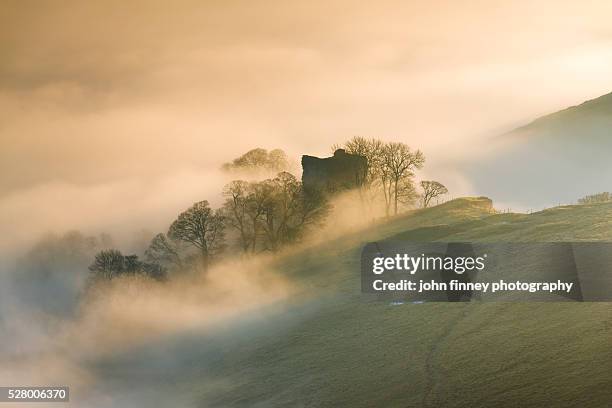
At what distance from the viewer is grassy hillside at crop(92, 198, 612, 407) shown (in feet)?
150

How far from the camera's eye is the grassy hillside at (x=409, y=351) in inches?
1799

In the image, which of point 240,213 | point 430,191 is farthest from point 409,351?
point 430,191

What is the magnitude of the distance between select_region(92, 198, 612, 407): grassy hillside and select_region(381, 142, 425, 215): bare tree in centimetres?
1580

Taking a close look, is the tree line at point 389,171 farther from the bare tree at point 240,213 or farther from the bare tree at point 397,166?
the bare tree at point 240,213

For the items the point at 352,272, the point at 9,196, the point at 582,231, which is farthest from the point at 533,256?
the point at 9,196

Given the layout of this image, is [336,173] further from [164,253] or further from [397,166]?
[164,253]

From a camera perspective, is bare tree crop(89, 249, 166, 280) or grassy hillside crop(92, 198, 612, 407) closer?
grassy hillside crop(92, 198, 612, 407)

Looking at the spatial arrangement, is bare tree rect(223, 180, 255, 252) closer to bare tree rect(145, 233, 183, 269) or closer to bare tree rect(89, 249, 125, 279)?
bare tree rect(145, 233, 183, 269)

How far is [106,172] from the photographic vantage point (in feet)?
494

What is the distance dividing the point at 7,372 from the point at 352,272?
31556 mm

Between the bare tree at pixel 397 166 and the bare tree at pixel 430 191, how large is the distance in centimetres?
537

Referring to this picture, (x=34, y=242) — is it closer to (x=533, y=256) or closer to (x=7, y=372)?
(x=7, y=372)

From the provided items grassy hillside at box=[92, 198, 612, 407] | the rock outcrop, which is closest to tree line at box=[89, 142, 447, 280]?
the rock outcrop

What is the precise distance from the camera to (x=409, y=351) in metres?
54.6
